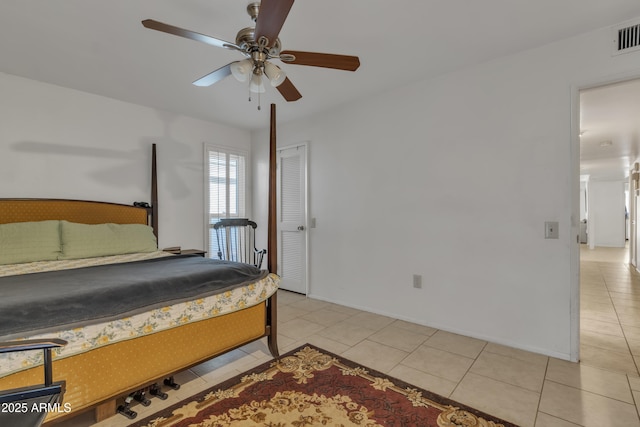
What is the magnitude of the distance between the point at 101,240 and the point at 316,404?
8.11 ft

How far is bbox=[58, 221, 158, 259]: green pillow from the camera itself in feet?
9.09

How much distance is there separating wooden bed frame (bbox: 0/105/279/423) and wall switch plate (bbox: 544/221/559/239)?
2255 millimetres

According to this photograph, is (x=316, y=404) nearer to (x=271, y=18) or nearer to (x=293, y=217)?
(x=271, y=18)

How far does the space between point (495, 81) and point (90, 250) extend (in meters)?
3.99

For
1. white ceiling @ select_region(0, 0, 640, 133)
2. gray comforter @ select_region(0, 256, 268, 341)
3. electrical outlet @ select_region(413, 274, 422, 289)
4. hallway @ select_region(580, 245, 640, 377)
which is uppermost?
white ceiling @ select_region(0, 0, 640, 133)

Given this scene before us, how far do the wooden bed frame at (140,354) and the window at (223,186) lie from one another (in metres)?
1.95

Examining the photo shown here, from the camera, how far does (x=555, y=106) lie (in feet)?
8.24

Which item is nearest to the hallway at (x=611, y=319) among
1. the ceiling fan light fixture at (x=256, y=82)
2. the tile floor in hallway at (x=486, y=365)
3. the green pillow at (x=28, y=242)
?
the tile floor in hallway at (x=486, y=365)

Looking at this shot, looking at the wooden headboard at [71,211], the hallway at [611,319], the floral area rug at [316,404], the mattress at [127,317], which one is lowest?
the floral area rug at [316,404]

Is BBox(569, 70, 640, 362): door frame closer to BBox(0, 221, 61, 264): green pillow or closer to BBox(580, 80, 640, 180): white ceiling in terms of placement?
BBox(580, 80, 640, 180): white ceiling

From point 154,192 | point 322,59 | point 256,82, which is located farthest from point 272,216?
point 154,192

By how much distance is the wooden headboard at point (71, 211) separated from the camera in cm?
292

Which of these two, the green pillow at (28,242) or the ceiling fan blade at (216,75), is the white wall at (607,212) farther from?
the green pillow at (28,242)

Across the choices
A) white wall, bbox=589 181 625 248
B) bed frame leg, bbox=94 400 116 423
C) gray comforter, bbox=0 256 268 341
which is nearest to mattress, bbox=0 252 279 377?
gray comforter, bbox=0 256 268 341
